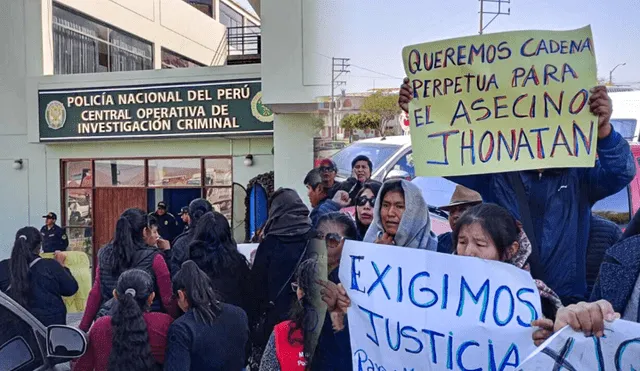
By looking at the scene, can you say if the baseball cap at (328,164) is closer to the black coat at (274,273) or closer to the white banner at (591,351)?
the black coat at (274,273)

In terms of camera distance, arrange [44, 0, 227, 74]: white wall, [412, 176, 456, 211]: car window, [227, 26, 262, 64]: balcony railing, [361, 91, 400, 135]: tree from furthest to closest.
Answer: [227, 26, 262, 64]: balcony railing, [44, 0, 227, 74]: white wall, [412, 176, 456, 211]: car window, [361, 91, 400, 135]: tree

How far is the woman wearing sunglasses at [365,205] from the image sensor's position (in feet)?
7.33

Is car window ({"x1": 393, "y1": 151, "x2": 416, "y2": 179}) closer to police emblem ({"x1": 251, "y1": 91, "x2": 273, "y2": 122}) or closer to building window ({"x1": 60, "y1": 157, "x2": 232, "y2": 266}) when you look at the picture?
police emblem ({"x1": 251, "y1": 91, "x2": 273, "y2": 122})

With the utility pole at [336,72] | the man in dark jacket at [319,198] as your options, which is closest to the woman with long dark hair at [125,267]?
the man in dark jacket at [319,198]

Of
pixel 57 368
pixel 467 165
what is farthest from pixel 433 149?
pixel 57 368

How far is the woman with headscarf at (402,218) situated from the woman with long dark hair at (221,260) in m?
1.40

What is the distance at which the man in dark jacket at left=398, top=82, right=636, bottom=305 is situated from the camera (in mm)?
1890

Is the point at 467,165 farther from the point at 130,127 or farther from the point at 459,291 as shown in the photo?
the point at 130,127

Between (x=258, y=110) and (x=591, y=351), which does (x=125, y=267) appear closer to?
(x=591, y=351)

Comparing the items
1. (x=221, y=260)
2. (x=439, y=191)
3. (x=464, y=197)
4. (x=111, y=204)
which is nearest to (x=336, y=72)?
(x=464, y=197)

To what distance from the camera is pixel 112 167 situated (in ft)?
34.4

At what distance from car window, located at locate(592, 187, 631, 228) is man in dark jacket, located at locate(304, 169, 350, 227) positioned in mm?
910

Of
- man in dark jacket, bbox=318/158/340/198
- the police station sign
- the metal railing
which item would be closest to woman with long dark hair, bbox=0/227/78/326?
man in dark jacket, bbox=318/158/340/198

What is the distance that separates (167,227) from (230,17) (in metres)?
9.52
